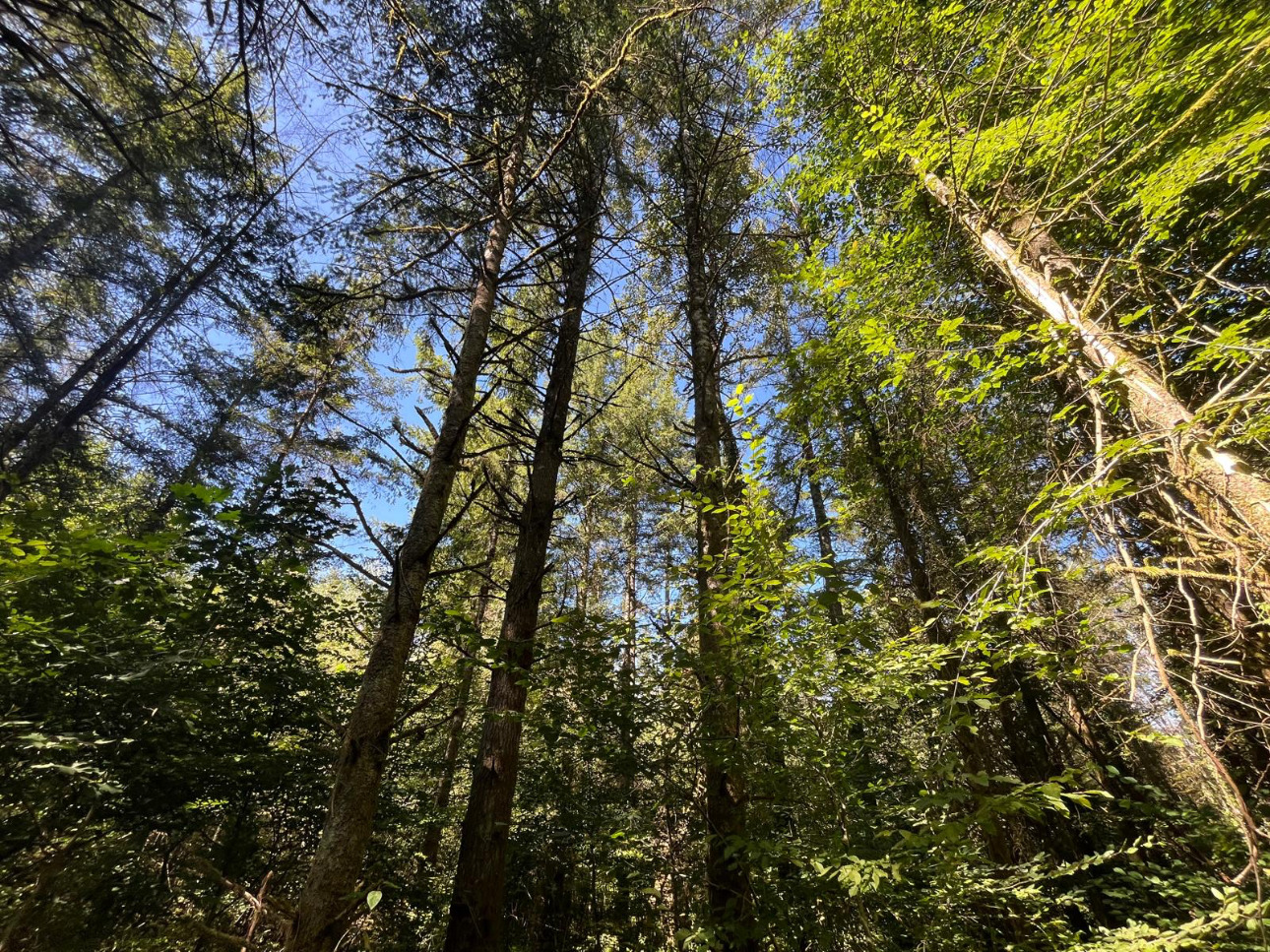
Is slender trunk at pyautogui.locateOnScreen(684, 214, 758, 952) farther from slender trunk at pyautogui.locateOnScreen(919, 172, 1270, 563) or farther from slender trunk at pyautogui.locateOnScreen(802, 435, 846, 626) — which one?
slender trunk at pyautogui.locateOnScreen(919, 172, 1270, 563)

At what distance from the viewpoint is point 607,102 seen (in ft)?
18.4

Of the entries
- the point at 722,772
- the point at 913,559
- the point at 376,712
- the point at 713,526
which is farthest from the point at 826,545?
the point at 376,712

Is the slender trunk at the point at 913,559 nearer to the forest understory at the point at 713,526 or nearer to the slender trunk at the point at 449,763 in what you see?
the forest understory at the point at 713,526

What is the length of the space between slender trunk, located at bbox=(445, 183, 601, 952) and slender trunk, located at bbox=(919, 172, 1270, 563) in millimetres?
3584

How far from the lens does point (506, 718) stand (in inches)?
131

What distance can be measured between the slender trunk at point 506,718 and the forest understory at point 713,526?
0.03 metres

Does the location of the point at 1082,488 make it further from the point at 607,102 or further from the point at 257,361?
the point at 257,361

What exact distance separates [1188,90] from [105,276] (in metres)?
14.9

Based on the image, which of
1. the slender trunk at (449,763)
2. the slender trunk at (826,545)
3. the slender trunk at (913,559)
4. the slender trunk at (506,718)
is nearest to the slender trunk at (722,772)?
the slender trunk at (826,545)

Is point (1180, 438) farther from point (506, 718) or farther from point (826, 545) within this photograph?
point (826, 545)

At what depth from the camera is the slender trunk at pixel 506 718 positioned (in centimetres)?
297

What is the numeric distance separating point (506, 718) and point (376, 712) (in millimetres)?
968

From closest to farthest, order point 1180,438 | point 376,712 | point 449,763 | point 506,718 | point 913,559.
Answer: point 1180,438, point 376,712, point 506,718, point 449,763, point 913,559

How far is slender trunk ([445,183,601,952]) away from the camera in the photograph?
117 inches
